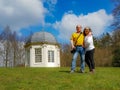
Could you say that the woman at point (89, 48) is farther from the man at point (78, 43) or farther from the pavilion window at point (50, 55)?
the pavilion window at point (50, 55)

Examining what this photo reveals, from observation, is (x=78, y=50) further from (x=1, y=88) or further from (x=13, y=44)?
(x=13, y=44)

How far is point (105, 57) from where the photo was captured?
69.8 m

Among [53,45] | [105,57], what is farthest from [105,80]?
[105,57]

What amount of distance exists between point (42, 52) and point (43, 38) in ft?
6.90

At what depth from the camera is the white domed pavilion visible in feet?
119

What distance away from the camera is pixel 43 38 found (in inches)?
1478

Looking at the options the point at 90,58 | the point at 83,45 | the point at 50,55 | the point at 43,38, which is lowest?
the point at 90,58

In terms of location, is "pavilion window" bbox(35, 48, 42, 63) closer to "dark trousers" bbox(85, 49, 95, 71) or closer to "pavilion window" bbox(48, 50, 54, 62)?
"pavilion window" bbox(48, 50, 54, 62)

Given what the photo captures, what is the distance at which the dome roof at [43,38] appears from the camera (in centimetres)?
3716

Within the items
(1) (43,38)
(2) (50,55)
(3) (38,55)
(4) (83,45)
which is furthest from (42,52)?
(4) (83,45)

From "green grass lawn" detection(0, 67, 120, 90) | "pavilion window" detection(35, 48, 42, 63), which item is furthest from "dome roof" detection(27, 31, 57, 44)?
"green grass lawn" detection(0, 67, 120, 90)

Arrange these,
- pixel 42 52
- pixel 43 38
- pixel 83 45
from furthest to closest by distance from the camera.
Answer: pixel 43 38 → pixel 42 52 → pixel 83 45

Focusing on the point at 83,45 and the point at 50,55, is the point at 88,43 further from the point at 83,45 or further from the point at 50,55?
the point at 50,55

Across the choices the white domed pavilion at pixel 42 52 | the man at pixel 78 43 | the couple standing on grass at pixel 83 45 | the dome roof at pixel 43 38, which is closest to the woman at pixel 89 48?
the couple standing on grass at pixel 83 45
